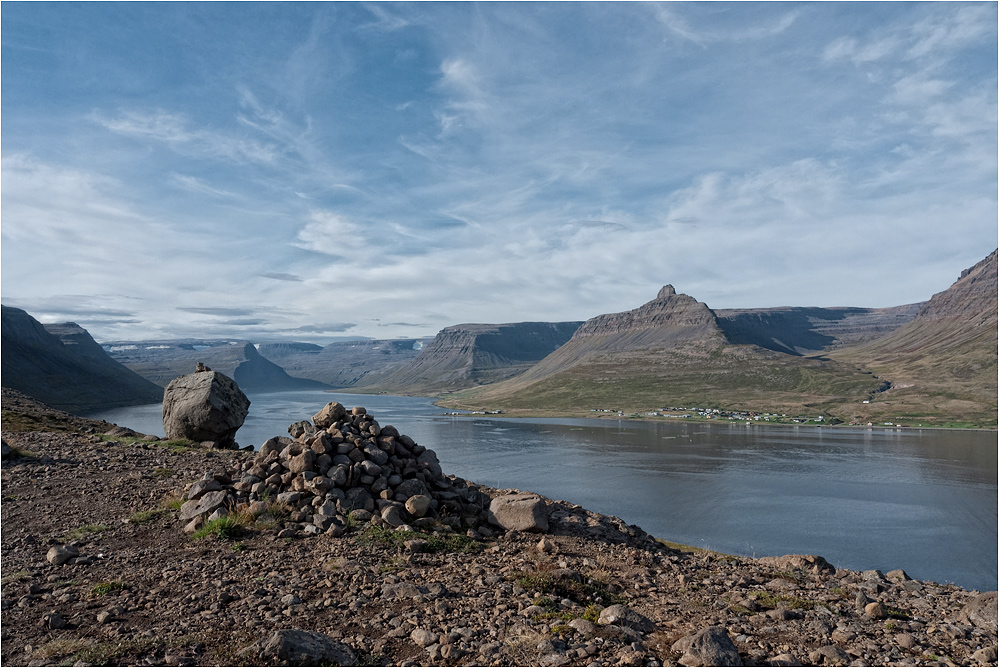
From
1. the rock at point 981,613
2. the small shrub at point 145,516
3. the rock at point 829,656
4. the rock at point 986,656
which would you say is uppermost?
the small shrub at point 145,516

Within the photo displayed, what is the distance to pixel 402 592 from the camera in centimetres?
1065

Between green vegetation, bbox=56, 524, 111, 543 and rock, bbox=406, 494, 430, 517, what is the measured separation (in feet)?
25.1

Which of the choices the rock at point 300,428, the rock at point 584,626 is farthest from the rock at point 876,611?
the rock at point 300,428

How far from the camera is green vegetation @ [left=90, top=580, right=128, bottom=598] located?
33.9ft

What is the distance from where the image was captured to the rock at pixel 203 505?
14.8 metres

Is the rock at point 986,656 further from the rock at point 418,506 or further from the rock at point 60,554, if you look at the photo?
the rock at point 60,554

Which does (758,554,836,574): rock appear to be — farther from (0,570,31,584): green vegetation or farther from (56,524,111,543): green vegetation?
(56,524,111,543): green vegetation

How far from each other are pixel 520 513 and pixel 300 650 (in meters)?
8.27

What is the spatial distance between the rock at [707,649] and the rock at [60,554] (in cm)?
1249

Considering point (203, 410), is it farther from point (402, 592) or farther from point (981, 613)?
point (981, 613)

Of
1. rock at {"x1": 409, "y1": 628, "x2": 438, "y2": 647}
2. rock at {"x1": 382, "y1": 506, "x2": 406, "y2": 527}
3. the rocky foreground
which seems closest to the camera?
the rocky foreground

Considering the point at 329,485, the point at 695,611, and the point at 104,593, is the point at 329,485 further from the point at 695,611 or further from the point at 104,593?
the point at 695,611

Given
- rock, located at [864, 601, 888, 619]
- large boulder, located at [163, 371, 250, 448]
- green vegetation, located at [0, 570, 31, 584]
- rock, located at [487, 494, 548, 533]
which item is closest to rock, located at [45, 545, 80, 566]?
green vegetation, located at [0, 570, 31, 584]

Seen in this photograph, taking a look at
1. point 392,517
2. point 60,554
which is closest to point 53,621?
→ point 60,554
